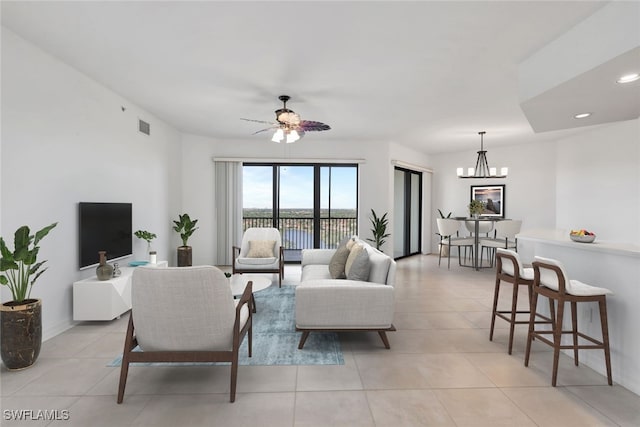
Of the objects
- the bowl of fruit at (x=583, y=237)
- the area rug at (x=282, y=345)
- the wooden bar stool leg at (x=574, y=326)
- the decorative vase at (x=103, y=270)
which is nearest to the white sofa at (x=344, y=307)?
the area rug at (x=282, y=345)

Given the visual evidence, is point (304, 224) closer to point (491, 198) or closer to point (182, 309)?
point (491, 198)

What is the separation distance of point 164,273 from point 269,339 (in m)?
1.39

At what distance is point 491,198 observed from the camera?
7777 mm

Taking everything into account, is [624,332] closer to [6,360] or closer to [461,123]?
[461,123]

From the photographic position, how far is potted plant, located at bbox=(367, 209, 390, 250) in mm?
6820

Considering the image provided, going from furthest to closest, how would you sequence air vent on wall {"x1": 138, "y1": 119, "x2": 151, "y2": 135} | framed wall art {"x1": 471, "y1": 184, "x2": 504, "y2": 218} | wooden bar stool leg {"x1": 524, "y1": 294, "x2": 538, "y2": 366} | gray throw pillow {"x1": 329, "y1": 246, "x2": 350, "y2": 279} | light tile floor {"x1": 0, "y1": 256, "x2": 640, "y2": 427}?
1. framed wall art {"x1": 471, "y1": 184, "x2": 504, "y2": 218}
2. air vent on wall {"x1": 138, "y1": 119, "x2": 151, "y2": 135}
3. gray throw pillow {"x1": 329, "y1": 246, "x2": 350, "y2": 279}
4. wooden bar stool leg {"x1": 524, "y1": 294, "x2": 538, "y2": 366}
5. light tile floor {"x1": 0, "y1": 256, "x2": 640, "y2": 427}

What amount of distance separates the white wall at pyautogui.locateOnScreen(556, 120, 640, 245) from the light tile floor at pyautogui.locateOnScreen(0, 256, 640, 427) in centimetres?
370

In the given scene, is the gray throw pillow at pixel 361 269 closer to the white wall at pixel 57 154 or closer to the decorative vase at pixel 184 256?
the white wall at pixel 57 154

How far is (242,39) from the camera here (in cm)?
277

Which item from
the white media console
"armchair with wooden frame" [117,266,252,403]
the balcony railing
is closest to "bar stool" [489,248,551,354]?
"armchair with wooden frame" [117,266,252,403]

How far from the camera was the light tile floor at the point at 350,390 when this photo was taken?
1992 millimetres

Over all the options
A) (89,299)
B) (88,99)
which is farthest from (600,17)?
(89,299)

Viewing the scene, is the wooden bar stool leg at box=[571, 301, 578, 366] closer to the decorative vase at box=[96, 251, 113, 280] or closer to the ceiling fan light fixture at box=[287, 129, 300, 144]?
the ceiling fan light fixture at box=[287, 129, 300, 144]

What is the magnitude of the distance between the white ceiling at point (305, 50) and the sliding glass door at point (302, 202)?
2.24m
